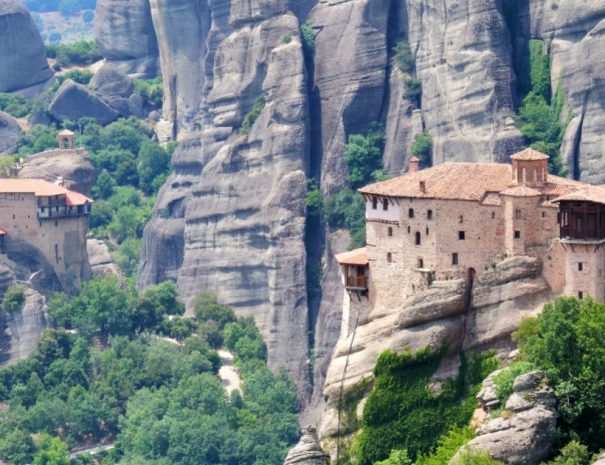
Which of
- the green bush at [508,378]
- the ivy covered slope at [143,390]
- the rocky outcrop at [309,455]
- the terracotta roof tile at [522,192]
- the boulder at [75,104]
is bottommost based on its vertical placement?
the ivy covered slope at [143,390]

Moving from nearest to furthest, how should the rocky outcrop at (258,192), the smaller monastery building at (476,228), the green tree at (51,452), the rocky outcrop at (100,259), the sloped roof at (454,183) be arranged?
the smaller monastery building at (476,228) → the sloped roof at (454,183) → the green tree at (51,452) → the rocky outcrop at (258,192) → the rocky outcrop at (100,259)

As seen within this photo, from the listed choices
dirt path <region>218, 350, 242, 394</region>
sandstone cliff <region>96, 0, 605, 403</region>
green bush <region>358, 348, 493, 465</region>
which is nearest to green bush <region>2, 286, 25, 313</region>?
sandstone cliff <region>96, 0, 605, 403</region>

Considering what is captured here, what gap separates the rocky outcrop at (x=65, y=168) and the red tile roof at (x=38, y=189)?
16.4ft

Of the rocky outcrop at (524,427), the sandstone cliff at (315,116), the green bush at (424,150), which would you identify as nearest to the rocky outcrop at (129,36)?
the sandstone cliff at (315,116)

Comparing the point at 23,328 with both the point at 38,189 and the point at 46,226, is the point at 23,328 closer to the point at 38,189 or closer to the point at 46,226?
the point at 46,226

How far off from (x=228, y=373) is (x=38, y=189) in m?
12.5

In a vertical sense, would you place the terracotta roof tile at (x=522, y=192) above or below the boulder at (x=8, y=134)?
above

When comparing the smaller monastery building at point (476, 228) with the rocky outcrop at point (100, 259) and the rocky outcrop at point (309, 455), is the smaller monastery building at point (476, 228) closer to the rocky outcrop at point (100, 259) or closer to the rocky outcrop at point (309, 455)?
the rocky outcrop at point (309, 455)

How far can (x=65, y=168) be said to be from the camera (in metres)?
134

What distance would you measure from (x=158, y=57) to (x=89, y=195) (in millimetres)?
18009

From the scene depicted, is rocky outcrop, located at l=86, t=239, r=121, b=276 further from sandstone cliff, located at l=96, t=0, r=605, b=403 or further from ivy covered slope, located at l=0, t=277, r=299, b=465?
ivy covered slope, located at l=0, t=277, r=299, b=465

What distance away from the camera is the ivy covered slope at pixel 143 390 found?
111750 mm

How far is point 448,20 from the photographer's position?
11588 cm

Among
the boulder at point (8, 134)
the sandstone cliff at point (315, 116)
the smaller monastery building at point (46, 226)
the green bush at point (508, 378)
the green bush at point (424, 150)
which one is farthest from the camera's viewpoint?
the boulder at point (8, 134)
